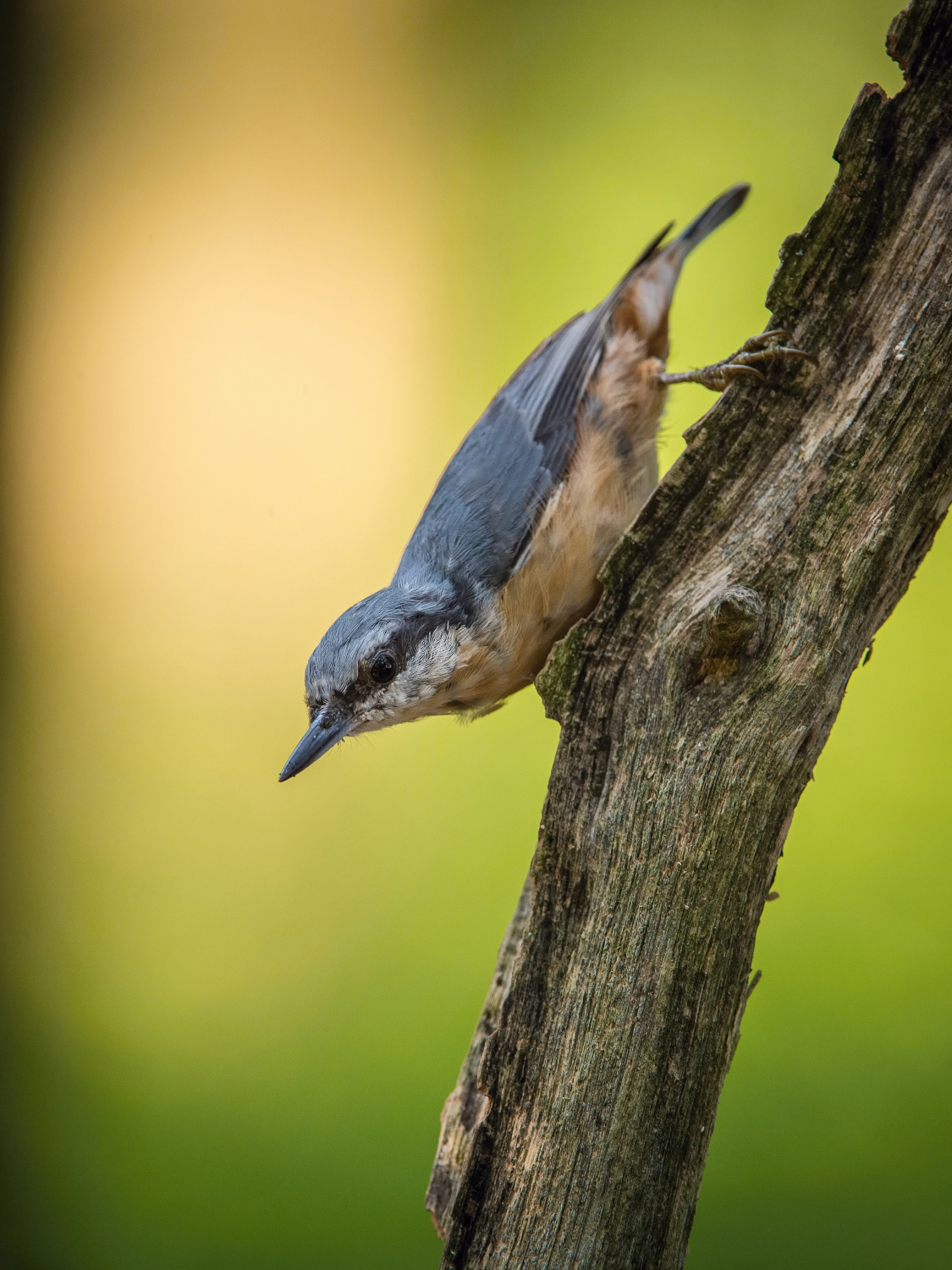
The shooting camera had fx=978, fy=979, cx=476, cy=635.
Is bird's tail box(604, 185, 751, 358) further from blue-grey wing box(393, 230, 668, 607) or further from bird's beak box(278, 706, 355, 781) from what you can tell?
bird's beak box(278, 706, 355, 781)

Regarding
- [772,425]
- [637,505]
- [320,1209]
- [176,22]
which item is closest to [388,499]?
[637,505]

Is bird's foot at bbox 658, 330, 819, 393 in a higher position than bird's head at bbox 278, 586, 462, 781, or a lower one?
higher

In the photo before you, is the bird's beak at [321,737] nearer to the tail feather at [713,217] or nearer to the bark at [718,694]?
the bark at [718,694]

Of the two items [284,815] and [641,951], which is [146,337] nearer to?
[284,815]

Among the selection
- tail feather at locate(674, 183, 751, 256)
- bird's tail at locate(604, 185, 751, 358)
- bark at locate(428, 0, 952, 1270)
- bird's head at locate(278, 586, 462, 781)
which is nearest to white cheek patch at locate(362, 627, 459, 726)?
bird's head at locate(278, 586, 462, 781)

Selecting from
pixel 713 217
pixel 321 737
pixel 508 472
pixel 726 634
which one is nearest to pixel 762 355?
pixel 726 634

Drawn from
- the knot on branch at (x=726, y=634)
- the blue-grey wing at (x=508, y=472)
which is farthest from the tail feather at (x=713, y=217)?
the knot on branch at (x=726, y=634)
